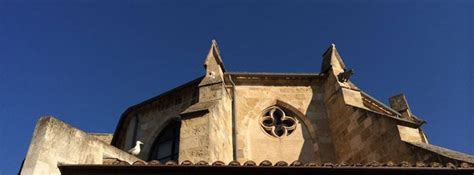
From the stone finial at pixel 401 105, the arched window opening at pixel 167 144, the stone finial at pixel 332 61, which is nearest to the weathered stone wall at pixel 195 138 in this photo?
the arched window opening at pixel 167 144

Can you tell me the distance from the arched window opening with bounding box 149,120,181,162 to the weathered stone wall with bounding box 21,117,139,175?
2494 mm

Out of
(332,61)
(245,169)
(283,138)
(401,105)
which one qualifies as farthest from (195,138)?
(401,105)

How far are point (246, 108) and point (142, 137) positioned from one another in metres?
3.27

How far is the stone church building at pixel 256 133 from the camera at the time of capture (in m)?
6.02

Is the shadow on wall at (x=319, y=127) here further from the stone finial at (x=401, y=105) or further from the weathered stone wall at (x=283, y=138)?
the stone finial at (x=401, y=105)

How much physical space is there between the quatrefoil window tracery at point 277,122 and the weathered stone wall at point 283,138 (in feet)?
0.44

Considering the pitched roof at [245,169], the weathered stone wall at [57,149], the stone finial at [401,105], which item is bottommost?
the pitched roof at [245,169]

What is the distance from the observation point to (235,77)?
11.4m

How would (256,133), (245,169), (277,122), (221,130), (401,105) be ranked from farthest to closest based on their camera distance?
(401,105), (277,122), (256,133), (221,130), (245,169)

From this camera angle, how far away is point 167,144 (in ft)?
35.9

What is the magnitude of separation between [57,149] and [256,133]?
16.3 ft

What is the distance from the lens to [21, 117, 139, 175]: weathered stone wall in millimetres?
6836

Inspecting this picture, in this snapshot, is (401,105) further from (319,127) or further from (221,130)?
(221,130)

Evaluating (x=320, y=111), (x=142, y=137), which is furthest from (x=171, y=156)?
(x=320, y=111)
